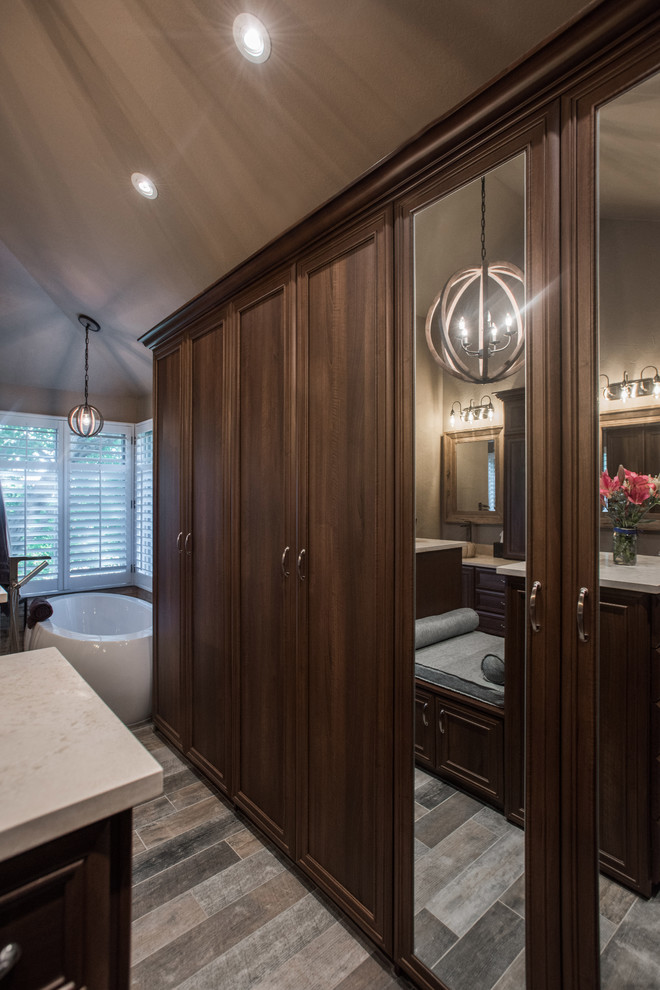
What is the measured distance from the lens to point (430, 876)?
1397 millimetres

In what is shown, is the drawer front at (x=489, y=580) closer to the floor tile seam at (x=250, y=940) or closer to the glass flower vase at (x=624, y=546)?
the glass flower vase at (x=624, y=546)

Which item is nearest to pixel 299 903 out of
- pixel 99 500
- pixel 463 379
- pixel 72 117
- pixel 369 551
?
pixel 369 551

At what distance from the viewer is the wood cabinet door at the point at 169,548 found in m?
2.78

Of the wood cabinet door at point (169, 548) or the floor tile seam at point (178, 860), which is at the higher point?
the wood cabinet door at point (169, 548)

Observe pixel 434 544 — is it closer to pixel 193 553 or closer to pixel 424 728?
pixel 424 728

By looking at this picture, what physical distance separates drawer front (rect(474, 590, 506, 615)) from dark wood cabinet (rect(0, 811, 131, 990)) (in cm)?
91

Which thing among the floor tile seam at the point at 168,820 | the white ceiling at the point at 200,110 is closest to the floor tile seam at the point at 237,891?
the floor tile seam at the point at 168,820

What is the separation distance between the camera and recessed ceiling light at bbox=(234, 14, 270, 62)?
1.59 meters

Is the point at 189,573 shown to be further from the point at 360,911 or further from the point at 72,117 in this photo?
the point at 72,117

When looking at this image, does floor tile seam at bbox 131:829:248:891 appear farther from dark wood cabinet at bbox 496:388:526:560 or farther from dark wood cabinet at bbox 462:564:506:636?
dark wood cabinet at bbox 496:388:526:560

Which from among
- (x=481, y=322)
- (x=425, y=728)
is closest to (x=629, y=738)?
(x=425, y=728)

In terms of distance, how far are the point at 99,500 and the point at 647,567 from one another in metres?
4.63

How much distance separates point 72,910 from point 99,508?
4388 mm

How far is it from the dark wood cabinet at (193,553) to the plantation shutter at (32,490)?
6.26ft
